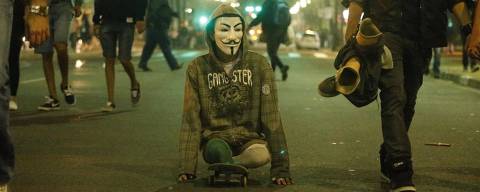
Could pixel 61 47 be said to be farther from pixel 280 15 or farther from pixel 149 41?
pixel 149 41

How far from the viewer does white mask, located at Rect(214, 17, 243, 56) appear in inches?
246

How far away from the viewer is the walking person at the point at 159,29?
68.6ft

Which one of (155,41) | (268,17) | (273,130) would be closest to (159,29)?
(155,41)

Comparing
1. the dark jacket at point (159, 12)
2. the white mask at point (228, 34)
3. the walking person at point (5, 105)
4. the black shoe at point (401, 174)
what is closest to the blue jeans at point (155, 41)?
the dark jacket at point (159, 12)

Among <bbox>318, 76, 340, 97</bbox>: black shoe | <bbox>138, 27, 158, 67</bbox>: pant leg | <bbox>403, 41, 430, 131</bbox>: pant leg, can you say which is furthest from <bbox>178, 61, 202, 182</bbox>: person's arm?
<bbox>138, 27, 158, 67</bbox>: pant leg

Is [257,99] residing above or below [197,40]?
above

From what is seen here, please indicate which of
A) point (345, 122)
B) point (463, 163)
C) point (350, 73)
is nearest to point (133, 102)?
point (345, 122)

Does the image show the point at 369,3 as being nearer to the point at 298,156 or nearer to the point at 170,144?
the point at 298,156

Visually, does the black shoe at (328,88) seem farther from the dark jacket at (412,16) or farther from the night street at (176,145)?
the night street at (176,145)

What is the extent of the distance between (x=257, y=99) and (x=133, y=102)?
5.56 metres

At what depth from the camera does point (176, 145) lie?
318 inches

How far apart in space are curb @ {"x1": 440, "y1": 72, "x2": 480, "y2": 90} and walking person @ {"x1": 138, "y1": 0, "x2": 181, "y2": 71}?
5.73m

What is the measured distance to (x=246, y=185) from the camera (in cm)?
611

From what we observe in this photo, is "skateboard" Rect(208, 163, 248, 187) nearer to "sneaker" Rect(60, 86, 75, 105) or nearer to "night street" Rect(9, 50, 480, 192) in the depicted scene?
"night street" Rect(9, 50, 480, 192)
